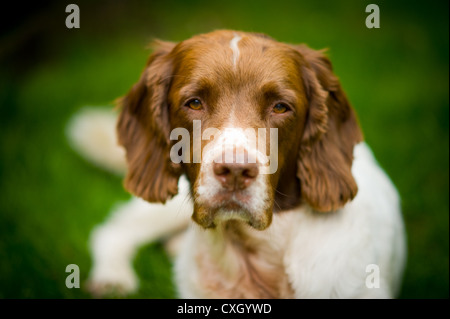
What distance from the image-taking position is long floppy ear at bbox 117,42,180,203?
3074mm

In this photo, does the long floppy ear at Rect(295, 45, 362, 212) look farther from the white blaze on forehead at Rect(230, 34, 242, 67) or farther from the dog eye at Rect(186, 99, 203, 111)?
the dog eye at Rect(186, 99, 203, 111)

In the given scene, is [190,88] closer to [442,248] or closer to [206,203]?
[206,203]

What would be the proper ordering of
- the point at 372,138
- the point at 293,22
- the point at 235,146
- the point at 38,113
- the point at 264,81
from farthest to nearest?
the point at 293,22 < the point at 38,113 < the point at 372,138 < the point at 264,81 < the point at 235,146

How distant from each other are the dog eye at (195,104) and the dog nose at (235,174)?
460mm

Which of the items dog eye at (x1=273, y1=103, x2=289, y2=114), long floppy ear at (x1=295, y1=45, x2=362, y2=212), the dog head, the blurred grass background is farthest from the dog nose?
the blurred grass background

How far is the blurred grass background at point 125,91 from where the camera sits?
4.44m

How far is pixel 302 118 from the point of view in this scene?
2.93m

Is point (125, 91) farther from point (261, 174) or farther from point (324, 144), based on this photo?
point (261, 174)

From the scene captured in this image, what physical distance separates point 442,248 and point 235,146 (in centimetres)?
270

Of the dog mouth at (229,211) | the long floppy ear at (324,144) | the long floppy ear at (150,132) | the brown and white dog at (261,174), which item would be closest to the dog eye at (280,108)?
the brown and white dog at (261,174)

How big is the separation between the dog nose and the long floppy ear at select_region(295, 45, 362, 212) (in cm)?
58

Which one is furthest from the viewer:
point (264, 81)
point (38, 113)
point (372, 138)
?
point (38, 113)

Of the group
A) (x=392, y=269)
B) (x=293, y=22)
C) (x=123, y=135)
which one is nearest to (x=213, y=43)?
(x=123, y=135)

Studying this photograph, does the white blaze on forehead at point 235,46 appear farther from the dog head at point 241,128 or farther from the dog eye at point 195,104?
the dog eye at point 195,104
